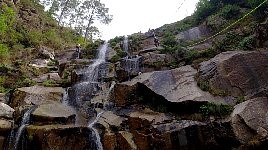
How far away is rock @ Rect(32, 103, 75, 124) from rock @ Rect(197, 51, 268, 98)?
6.02 meters

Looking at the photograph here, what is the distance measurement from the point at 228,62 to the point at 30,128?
8965 millimetres

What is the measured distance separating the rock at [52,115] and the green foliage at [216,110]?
5653mm

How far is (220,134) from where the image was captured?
36.1ft

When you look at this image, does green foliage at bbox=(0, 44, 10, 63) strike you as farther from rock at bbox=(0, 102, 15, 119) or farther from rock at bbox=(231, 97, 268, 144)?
rock at bbox=(231, 97, 268, 144)

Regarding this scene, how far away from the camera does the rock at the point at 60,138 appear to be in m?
12.1

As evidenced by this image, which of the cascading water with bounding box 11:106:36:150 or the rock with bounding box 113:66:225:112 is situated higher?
the rock with bounding box 113:66:225:112

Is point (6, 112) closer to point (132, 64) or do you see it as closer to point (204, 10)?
point (132, 64)

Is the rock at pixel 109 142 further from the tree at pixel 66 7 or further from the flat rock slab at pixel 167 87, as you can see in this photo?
the tree at pixel 66 7

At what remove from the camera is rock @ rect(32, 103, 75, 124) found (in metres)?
13.2

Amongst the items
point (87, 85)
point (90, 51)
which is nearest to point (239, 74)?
point (87, 85)

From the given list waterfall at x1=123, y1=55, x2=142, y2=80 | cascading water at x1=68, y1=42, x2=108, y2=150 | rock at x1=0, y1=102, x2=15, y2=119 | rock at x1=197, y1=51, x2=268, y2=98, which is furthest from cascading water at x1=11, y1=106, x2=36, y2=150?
rock at x1=197, y1=51, x2=268, y2=98

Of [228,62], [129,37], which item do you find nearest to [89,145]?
[228,62]

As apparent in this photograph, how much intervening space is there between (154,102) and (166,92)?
728mm

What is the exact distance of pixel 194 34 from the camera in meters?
23.3
